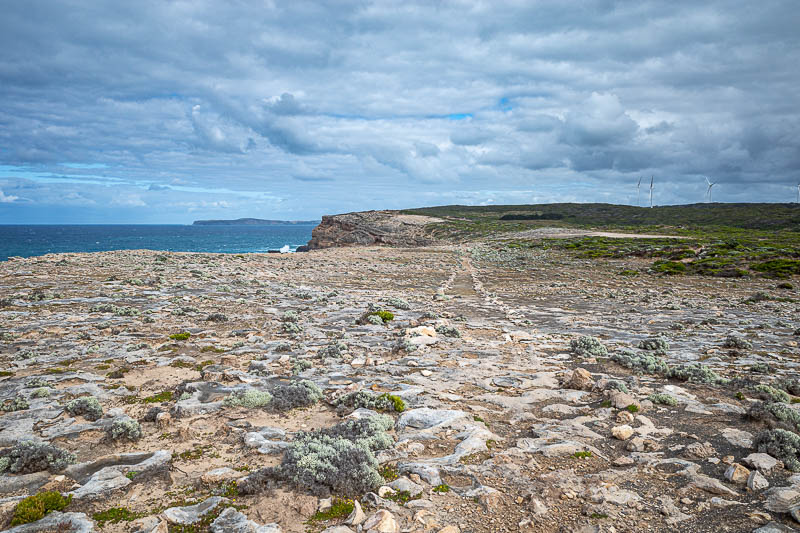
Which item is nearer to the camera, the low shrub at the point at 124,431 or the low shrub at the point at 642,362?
the low shrub at the point at 124,431

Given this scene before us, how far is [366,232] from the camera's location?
80000 millimetres

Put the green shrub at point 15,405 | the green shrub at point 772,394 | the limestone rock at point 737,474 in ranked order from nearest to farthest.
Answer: the limestone rock at point 737,474 → the green shrub at point 15,405 → the green shrub at point 772,394

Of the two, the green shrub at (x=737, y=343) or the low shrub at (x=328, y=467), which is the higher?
the low shrub at (x=328, y=467)

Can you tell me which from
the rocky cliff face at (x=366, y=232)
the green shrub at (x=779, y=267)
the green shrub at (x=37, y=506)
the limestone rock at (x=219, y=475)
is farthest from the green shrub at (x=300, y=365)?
the rocky cliff face at (x=366, y=232)

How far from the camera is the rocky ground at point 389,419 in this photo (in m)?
4.86

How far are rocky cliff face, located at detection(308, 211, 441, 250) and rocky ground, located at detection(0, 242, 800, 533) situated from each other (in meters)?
62.7

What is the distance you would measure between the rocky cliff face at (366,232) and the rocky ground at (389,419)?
2469 inches

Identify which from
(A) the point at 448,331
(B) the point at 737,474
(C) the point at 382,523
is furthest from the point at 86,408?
(B) the point at 737,474

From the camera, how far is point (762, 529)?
4.39 m

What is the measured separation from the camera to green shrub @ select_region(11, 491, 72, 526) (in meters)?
4.47

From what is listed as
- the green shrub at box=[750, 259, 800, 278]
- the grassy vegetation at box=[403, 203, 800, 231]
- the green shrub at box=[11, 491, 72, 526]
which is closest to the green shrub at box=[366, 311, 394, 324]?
the green shrub at box=[11, 491, 72, 526]

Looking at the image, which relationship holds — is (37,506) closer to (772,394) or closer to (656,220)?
(772,394)

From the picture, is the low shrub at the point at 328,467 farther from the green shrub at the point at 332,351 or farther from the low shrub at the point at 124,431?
the green shrub at the point at 332,351

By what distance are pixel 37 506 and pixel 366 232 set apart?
249ft
